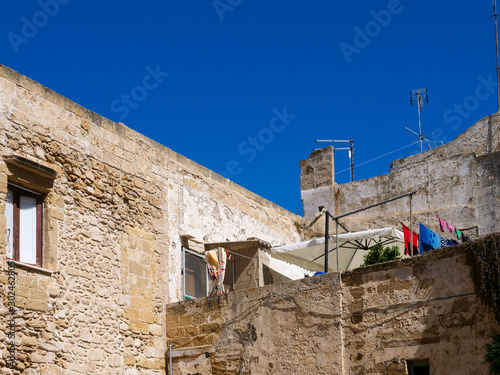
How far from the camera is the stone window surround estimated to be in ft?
32.8

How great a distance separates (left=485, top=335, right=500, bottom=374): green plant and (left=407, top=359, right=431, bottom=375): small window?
885 millimetres

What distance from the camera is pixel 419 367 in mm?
10109

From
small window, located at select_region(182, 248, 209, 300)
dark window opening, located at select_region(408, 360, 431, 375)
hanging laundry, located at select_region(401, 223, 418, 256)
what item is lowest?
dark window opening, located at select_region(408, 360, 431, 375)

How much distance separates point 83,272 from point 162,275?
1829mm

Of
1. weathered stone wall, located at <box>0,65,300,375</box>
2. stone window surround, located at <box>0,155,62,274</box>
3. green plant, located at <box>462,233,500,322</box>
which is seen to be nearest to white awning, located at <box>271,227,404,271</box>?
weathered stone wall, located at <box>0,65,300,375</box>

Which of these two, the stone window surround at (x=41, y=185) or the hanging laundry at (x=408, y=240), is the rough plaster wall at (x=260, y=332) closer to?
the hanging laundry at (x=408, y=240)

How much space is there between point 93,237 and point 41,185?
3.97 feet

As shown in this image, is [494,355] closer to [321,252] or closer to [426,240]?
[426,240]

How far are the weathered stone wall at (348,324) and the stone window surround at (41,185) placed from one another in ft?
8.71

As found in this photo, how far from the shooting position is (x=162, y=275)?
1247 centimetres

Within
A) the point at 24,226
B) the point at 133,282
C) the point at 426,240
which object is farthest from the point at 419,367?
the point at 24,226

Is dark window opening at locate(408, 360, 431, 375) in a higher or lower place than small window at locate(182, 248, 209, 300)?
lower

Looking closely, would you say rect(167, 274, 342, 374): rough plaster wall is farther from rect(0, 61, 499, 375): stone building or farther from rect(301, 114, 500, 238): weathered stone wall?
rect(301, 114, 500, 238): weathered stone wall

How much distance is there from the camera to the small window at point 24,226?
1008cm
